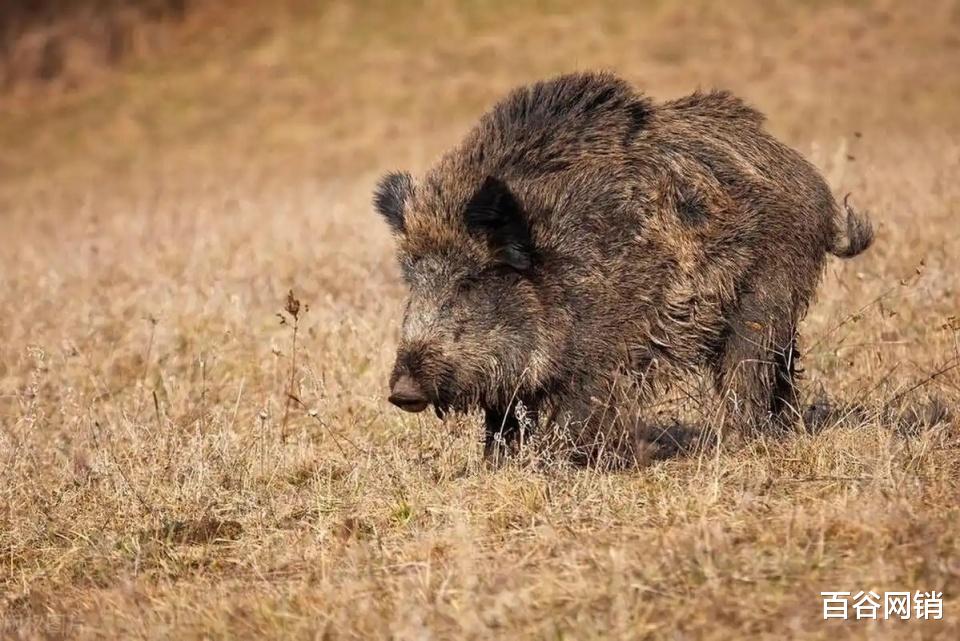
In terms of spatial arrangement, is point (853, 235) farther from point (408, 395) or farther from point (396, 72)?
point (396, 72)

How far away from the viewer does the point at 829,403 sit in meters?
6.56

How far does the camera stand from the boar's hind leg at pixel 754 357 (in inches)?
234

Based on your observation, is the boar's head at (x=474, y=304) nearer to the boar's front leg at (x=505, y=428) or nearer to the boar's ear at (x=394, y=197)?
the boar's front leg at (x=505, y=428)

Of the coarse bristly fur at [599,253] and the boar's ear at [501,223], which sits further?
the coarse bristly fur at [599,253]

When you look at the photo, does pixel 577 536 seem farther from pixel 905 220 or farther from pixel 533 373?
pixel 905 220

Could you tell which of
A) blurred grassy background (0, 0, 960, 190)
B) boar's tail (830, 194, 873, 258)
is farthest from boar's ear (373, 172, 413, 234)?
blurred grassy background (0, 0, 960, 190)

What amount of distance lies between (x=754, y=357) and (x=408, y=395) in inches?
67.9

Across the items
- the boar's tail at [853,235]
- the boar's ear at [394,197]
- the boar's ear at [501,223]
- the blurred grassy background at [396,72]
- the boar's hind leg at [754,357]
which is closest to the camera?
the boar's ear at [501,223]

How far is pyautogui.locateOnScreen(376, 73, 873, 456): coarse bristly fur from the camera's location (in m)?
5.64

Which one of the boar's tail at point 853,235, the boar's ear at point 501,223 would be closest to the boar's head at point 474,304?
the boar's ear at point 501,223

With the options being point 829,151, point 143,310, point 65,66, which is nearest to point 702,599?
point 143,310

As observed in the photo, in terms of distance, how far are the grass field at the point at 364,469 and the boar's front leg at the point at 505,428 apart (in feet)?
0.30

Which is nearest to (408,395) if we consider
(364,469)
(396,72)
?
(364,469)

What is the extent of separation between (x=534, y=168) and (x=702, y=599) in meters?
2.60
